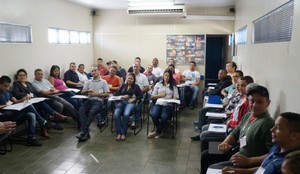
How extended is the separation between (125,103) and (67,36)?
3.00 metres

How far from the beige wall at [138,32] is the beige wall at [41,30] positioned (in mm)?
703

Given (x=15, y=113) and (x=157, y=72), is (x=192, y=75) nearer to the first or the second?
(x=157, y=72)

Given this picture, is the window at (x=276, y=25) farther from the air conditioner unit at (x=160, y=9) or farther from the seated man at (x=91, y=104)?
the air conditioner unit at (x=160, y=9)

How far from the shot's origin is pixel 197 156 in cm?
400

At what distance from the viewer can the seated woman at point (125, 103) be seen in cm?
484

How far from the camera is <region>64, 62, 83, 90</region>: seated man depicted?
6441 mm

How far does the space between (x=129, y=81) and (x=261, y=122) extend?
3175mm

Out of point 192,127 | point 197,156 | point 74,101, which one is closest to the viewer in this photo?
point 197,156

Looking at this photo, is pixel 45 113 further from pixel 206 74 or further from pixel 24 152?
pixel 206 74

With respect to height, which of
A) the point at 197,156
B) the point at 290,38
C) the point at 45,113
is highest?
the point at 290,38

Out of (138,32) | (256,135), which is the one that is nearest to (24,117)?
(256,135)

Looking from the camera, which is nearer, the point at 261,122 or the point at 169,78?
the point at 261,122

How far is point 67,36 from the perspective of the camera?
7000 mm

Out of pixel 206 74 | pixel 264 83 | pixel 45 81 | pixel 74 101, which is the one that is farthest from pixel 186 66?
pixel 264 83
